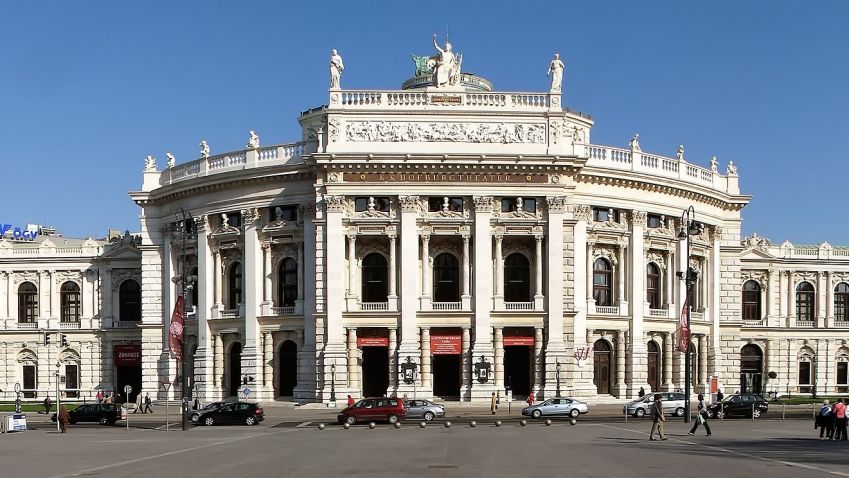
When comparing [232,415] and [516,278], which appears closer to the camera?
[232,415]

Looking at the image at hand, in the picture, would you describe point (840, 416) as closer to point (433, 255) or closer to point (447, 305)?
point (447, 305)

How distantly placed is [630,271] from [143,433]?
40281 millimetres

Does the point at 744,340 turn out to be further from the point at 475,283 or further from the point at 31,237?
the point at 31,237

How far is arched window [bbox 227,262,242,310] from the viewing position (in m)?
85.7

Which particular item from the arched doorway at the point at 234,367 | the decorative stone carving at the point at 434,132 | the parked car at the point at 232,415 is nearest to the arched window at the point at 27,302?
the arched doorway at the point at 234,367

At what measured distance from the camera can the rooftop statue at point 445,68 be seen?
81.1 meters

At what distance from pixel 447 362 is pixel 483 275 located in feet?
22.3

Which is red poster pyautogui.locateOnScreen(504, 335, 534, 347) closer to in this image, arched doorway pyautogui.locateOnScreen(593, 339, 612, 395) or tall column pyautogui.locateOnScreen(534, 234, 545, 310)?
tall column pyautogui.locateOnScreen(534, 234, 545, 310)

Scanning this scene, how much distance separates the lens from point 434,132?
7931 cm

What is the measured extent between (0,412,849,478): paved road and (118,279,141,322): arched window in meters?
39.3

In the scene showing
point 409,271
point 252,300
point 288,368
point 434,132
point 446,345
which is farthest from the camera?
point 288,368

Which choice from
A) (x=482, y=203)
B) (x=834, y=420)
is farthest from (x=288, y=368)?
(x=834, y=420)

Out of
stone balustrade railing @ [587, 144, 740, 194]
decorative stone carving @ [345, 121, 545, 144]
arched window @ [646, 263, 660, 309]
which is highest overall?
decorative stone carving @ [345, 121, 545, 144]

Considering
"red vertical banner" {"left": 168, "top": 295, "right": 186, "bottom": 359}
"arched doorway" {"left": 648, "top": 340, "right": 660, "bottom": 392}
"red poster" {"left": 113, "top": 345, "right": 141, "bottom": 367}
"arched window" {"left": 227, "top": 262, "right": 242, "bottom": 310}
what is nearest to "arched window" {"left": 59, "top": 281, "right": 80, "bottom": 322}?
"red poster" {"left": 113, "top": 345, "right": 141, "bottom": 367}
